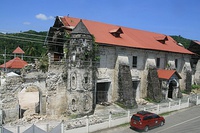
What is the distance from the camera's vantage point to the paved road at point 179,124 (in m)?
18.3

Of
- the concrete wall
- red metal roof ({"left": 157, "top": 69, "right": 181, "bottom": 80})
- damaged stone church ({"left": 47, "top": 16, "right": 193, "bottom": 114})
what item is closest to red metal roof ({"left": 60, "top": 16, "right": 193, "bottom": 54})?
damaged stone church ({"left": 47, "top": 16, "right": 193, "bottom": 114})

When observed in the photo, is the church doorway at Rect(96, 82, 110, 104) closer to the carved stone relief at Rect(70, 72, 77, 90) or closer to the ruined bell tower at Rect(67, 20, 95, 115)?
the ruined bell tower at Rect(67, 20, 95, 115)

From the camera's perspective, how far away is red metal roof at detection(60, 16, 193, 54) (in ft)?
79.7

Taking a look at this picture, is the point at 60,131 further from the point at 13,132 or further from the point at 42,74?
the point at 42,74

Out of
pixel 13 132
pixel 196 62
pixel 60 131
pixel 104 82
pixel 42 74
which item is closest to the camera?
pixel 13 132

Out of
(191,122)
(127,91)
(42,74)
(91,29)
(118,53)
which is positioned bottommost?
(191,122)

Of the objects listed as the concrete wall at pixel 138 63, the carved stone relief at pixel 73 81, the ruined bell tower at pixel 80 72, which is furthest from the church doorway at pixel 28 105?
the concrete wall at pixel 138 63

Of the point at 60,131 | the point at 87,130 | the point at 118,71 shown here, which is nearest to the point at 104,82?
the point at 118,71

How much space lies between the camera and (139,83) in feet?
92.7

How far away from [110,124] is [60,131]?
17.1 feet

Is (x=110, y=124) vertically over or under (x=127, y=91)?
under

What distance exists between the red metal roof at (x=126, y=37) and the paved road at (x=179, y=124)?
31.9 ft

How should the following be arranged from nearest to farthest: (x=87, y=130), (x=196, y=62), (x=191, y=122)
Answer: (x=87, y=130)
(x=191, y=122)
(x=196, y=62)

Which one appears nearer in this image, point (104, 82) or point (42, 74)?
point (42, 74)
